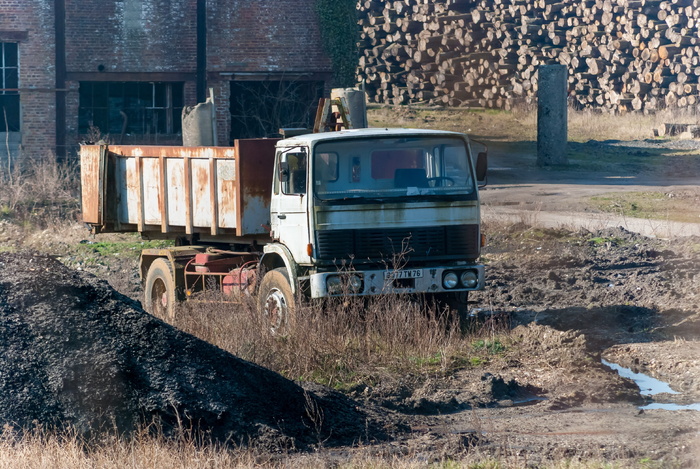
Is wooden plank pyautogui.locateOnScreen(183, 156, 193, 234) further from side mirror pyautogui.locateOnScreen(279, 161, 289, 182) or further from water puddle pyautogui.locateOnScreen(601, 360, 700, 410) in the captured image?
water puddle pyautogui.locateOnScreen(601, 360, 700, 410)

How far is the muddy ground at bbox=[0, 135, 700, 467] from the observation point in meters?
6.27

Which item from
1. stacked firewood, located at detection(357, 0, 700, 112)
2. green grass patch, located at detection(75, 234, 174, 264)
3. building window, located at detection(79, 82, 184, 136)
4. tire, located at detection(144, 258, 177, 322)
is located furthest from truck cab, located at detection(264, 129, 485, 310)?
stacked firewood, located at detection(357, 0, 700, 112)

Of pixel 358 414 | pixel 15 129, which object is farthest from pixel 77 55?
pixel 358 414

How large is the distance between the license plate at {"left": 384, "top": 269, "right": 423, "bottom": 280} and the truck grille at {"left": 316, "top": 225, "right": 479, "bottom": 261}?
15 centimetres

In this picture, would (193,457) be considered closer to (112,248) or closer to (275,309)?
(275,309)

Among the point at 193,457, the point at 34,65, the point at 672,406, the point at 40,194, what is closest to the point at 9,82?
the point at 34,65

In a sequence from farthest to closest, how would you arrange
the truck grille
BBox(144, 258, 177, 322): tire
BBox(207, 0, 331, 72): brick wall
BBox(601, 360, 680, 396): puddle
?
BBox(207, 0, 331, 72): brick wall
BBox(144, 258, 177, 322): tire
the truck grille
BBox(601, 360, 680, 396): puddle

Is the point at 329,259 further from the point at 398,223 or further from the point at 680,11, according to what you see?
the point at 680,11

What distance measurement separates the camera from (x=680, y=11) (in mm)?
25688

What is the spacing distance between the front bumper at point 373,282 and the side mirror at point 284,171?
3.68 feet

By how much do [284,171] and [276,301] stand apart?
1.38 meters

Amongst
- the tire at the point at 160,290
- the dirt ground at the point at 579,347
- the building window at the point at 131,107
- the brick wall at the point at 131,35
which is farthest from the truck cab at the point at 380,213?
the building window at the point at 131,107

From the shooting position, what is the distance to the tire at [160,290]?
11.3 metres

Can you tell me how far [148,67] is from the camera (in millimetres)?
22875
